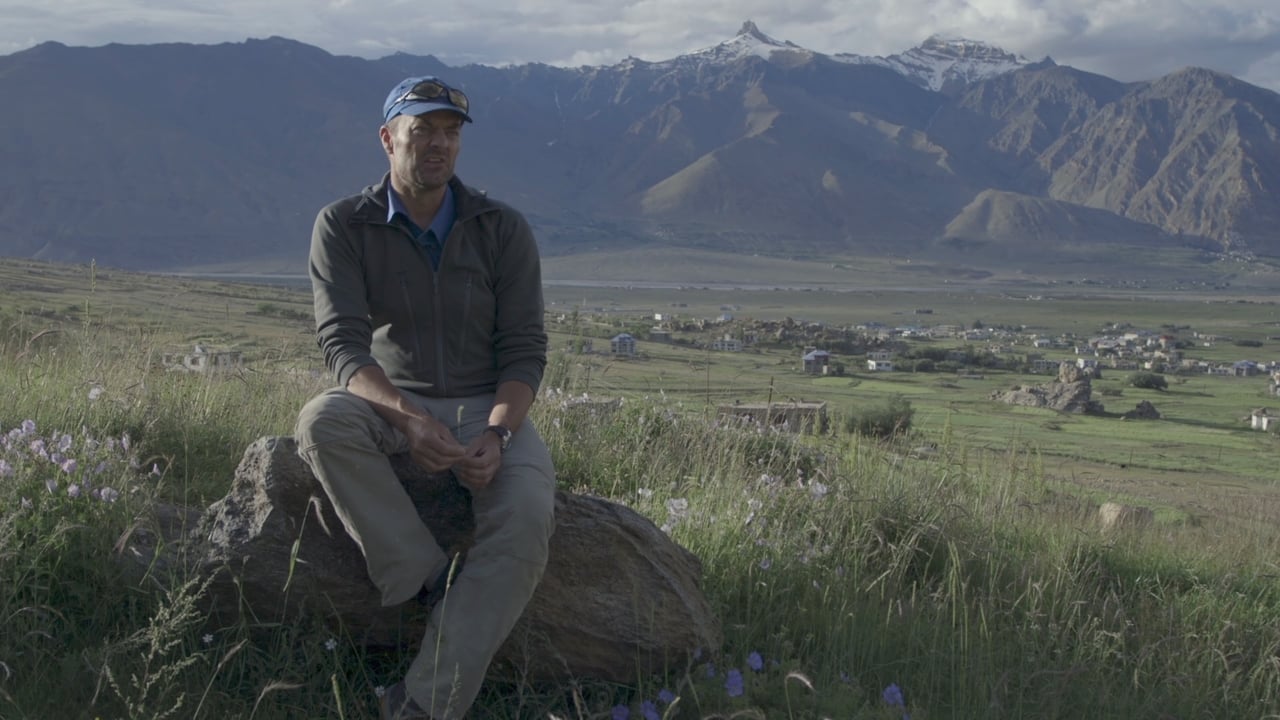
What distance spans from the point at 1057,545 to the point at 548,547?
342cm

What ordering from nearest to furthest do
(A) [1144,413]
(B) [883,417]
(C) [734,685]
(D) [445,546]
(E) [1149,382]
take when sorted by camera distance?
(C) [734,685]
(D) [445,546]
(B) [883,417]
(A) [1144,413]
(E) [1149,382]

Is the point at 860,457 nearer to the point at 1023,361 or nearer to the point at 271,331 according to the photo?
the point at 271,331

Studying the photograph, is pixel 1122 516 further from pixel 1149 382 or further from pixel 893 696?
pixel 1149 382

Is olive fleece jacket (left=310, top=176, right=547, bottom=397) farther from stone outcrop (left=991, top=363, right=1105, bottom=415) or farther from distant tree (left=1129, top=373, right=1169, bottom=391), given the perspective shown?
distant tree (left=1129, top=373, right=1169, bottom=391)

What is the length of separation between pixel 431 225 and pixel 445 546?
1355 millimetres

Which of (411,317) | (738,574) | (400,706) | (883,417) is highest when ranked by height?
(411,317)

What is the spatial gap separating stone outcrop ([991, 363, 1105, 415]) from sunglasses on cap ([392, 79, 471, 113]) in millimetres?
Result: 21013

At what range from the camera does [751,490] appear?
6520 millimetres

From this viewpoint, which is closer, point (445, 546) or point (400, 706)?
point (400, 706)

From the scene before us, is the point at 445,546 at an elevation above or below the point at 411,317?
below

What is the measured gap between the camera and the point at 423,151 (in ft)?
16.4

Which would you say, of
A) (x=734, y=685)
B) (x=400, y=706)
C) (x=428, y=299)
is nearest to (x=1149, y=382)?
(x=428, y=299)

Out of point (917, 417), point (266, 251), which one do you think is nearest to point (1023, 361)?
point (917, 417)

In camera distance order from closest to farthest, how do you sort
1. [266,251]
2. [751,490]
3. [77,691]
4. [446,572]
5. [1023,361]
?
[77,691] → [446,572] → [751,490] → [1023,361] → [266,251]
